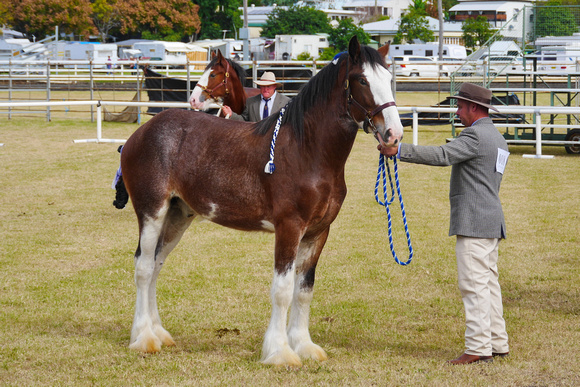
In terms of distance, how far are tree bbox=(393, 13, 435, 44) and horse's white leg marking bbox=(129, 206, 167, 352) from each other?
64718mm

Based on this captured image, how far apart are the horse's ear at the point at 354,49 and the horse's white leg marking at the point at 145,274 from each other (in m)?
1.81

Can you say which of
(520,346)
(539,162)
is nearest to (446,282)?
(520,346)

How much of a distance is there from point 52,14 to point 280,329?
56234 mm

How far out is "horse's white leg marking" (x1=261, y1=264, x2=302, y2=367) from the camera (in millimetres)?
4782

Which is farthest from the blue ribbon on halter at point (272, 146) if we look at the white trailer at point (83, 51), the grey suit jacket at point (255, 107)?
the white trailer at point (83, 51)

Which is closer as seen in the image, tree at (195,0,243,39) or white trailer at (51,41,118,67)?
white trailer at (51,41,118,67)

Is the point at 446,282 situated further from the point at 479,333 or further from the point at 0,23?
the point at 0,23

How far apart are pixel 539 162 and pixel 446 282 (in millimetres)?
9101

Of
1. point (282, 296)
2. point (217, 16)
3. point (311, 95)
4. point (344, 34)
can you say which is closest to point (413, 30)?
point (344, 34)

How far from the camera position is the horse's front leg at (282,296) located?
474cm

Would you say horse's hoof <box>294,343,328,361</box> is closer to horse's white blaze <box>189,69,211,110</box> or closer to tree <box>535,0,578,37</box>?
horse's white blaze <box>189,69,211,110</box>

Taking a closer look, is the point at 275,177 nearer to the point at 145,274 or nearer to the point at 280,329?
the point at 280,329

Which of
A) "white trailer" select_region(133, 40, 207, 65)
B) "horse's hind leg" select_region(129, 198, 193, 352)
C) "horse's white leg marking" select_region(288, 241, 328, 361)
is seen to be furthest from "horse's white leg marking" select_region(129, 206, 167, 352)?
"white trailer" select_region(133, 40, 207, 65)

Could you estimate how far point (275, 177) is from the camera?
4.81m
